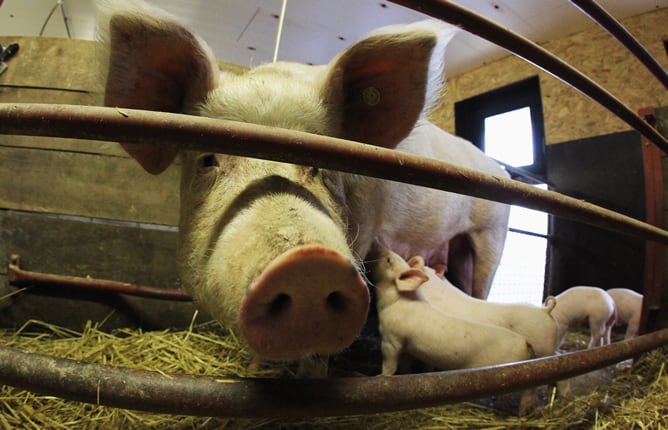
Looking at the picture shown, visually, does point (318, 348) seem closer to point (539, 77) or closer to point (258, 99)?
point (258, 99)

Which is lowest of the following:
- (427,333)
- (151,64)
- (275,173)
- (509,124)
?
(427,333)

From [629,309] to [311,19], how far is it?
16.1ft

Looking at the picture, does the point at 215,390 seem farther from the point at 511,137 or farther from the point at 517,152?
the point at 511,137

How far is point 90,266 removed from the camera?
6.93 feet

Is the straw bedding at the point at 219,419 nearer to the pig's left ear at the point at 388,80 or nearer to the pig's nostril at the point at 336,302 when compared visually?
the pig's nostril at the point at 336,302

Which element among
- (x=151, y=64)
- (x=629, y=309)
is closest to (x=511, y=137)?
(x=629, y=309)

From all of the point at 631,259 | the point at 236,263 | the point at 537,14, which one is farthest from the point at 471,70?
the point at 236,263

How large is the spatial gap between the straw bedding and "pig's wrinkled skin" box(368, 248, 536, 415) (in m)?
0.18

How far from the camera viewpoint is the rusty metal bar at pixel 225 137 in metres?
0.62

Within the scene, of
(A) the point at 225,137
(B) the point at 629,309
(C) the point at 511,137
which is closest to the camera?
(A) the point at 225,137

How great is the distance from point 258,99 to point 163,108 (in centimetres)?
37

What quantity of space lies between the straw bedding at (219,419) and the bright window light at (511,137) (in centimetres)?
418

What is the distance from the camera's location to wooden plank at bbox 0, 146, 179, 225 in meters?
2.09

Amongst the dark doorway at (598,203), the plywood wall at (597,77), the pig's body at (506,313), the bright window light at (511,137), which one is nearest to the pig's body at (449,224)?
the pig's body at (506,313)
